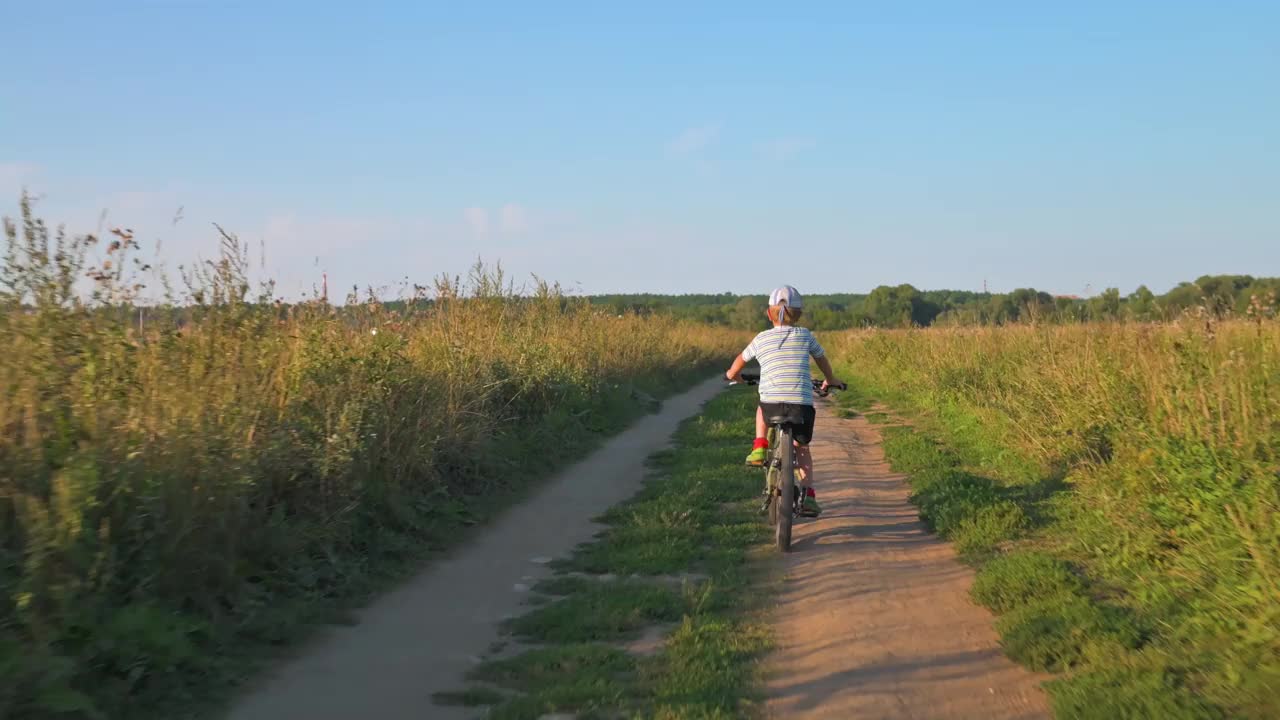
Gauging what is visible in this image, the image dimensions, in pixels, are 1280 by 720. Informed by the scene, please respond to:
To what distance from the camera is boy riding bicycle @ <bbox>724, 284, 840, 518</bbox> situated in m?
7.75

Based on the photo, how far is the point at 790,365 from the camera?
7.77 m

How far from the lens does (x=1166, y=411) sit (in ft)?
26.2

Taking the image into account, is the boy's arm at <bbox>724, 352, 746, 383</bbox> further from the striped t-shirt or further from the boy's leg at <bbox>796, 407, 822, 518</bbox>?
the boy's leg at <bbox>796, 407, 822, 518</bbox>

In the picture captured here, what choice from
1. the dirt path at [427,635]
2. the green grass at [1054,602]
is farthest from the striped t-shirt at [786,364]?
the dirt path at [427,635]

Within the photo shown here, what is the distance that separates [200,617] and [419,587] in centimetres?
164

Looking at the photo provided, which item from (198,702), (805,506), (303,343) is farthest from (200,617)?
(805,506)

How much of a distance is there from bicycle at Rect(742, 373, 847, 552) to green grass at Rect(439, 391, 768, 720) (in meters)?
0.27

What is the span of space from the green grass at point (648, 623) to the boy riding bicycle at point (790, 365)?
0.67 meters

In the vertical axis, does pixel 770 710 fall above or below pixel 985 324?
below

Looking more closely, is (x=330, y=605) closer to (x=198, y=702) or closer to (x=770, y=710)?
(x=198, y=702)

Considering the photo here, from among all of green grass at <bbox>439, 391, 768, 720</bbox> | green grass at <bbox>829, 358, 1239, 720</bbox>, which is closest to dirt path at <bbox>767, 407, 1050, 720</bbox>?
green grass at <bbox>829, 358, 1239, 720</bbox>

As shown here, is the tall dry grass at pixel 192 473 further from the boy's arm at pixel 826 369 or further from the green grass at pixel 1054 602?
the green grass at pixel 1054 602

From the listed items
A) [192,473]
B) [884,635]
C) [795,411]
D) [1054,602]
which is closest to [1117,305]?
[795,411]

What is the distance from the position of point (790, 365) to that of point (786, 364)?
4 centimetres
